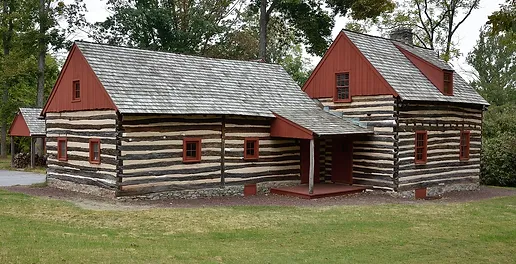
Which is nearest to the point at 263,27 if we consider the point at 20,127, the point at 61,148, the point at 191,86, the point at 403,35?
the point at 403,35

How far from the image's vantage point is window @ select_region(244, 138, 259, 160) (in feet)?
69.6

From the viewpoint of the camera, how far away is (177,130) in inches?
756

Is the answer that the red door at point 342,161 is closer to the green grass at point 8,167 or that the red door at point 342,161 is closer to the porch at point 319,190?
the porch at point 319,190

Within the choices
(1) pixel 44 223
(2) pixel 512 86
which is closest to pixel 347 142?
(1) pixel 44 223

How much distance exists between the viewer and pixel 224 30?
4119 cm

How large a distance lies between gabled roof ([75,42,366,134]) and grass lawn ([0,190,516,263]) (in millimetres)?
4152

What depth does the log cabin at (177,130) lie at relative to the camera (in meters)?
18.4

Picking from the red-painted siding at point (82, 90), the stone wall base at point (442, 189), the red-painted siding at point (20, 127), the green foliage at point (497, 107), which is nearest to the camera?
the red-painted siding at point (82, 90)

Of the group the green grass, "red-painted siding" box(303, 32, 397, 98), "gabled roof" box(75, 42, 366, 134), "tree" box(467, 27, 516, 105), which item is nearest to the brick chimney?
"red-painted siding" box(303, 32, 397, 98)

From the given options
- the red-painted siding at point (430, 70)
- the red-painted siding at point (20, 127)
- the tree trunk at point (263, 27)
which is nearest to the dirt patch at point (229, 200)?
the red-painted siding at point (430, 70)

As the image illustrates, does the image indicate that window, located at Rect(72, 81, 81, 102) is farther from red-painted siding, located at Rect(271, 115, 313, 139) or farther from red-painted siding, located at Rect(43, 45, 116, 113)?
red-painted siding, located at Rect(271, 115, 313, 139)

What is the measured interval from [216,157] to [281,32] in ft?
75.0

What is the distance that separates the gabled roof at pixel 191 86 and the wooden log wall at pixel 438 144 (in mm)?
1965

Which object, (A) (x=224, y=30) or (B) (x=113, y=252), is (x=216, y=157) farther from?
(A) (x=224, y=30)
